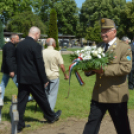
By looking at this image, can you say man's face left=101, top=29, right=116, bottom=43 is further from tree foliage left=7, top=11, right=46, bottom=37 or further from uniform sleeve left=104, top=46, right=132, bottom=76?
tree foliage left=7, top=11, right=46, bottom=37

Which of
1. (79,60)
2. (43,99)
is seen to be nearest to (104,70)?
(79,60)

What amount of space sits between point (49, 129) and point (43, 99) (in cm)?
65

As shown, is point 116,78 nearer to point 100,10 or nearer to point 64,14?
point 100,10

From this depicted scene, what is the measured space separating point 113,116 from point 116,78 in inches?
22.3

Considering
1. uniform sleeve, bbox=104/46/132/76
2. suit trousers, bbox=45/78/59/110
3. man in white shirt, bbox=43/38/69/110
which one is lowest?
suit trousers, bbox=45/78/59/110

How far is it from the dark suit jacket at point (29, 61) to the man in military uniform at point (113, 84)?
1522 millimetres

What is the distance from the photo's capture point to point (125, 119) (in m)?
3.74

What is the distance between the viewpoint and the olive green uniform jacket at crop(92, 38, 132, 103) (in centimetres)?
355

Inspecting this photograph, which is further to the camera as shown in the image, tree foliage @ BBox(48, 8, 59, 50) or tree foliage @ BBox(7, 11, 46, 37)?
tree foliage @ BBox(7, 11, 46, 37)

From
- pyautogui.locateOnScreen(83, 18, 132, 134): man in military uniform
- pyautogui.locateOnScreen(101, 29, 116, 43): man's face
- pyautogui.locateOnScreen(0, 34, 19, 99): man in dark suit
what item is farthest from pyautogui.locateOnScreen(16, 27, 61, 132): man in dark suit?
pyautogui.locateOnScreen(101, 29, 116, 43): man's face

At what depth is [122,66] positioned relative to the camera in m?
3.55

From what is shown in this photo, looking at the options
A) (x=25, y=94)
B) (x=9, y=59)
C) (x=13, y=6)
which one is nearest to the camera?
(x=25, y=94)

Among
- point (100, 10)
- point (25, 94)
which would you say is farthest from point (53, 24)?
point (100, 10)

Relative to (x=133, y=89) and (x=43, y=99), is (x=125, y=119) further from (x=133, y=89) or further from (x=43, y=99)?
(x=133, y=89)
